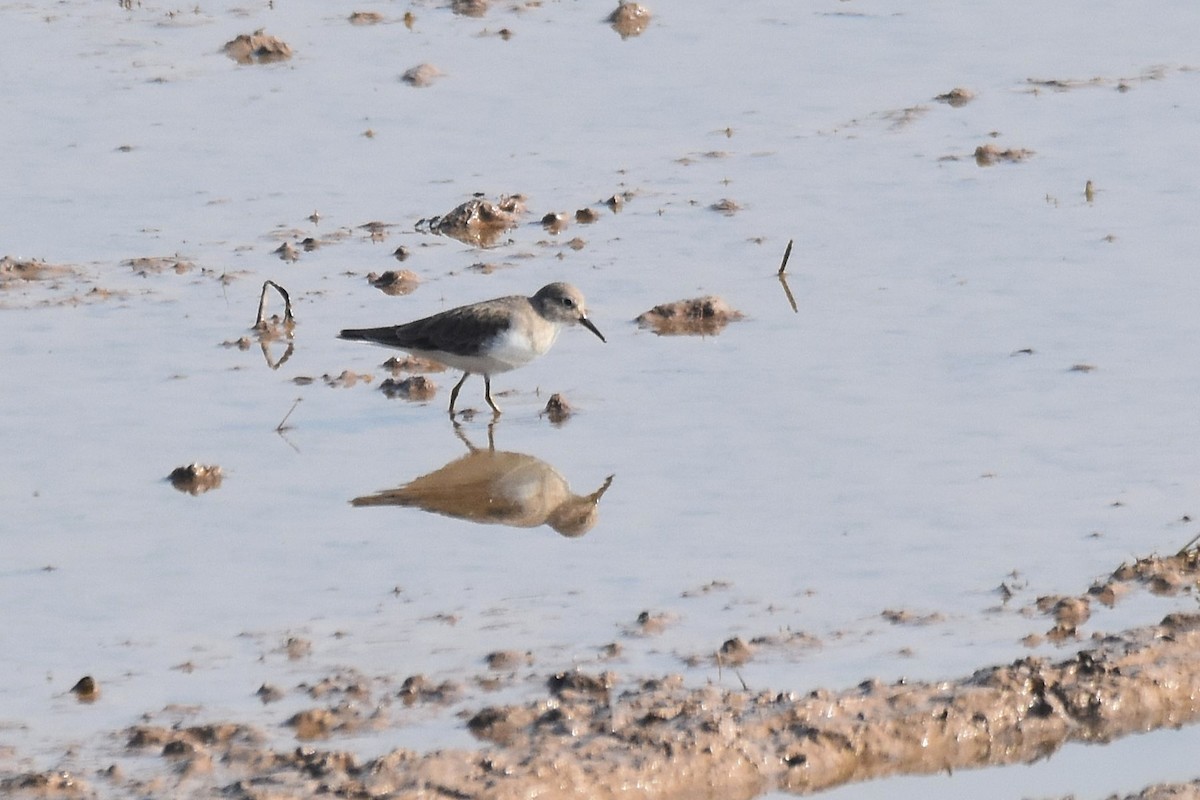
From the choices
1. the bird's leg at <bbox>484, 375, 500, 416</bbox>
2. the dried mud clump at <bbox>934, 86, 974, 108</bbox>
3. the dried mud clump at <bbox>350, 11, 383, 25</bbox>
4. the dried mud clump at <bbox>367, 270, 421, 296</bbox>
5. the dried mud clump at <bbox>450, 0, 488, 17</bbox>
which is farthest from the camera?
the dried mud clump at <bbox>450, 0, 488, 17</bbox>

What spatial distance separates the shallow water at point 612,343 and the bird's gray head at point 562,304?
0.31 meters

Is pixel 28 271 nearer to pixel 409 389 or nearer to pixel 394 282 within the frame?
pixel 394 282

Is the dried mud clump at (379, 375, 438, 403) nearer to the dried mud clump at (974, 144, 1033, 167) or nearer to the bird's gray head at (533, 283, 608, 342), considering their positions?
the bird's gray head at (533, 283, 608, 342)

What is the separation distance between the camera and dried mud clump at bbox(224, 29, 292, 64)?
1612 cm

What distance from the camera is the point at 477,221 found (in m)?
12.6

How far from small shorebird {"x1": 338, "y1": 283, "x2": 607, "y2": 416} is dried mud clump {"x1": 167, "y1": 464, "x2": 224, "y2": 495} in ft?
4.80

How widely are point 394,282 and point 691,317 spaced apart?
1806mm

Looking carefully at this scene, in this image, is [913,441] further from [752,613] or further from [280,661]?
[280,661]

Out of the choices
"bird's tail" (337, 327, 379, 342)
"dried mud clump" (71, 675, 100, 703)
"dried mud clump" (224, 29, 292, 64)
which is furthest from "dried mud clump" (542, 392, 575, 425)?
"dried mud clump" (224, 29, 292, 64)

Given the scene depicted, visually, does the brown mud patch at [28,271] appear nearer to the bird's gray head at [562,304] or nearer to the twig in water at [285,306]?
the twig in water at [285,306]

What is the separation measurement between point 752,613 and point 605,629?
1.88 feet

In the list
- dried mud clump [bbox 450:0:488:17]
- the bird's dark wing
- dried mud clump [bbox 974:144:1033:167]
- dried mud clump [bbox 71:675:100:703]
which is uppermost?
dried mud clump [bbox 71:675:100:703]

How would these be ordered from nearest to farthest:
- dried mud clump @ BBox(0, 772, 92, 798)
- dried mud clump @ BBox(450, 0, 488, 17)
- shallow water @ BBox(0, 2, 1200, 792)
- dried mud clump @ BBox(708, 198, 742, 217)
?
dried mud clump @ BBox(0, 772, 92, 798), shallow water @ BBox(0, 2, 1200, 792), dried mud clump @ BBox(708, 198, 742, 217), dried mud clump @ BBox(450, 0, 488, 17)

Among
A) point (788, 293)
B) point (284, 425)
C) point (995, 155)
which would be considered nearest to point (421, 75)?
point (995, 155)
